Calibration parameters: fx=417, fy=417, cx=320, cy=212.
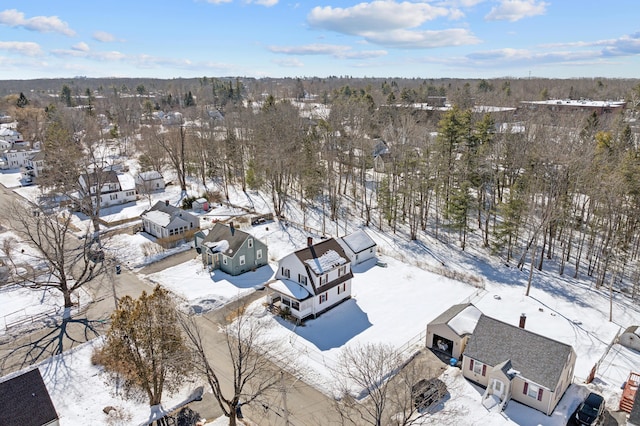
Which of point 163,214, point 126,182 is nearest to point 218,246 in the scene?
point 163,214

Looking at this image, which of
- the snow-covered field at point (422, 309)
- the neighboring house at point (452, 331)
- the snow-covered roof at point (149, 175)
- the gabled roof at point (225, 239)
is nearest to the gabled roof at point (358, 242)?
the snow-covered field at point (422, 309)

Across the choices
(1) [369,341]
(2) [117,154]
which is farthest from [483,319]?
(2) [117,154]

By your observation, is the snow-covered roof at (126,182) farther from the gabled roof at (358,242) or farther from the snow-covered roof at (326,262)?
the snow-covered roof at (326,262)

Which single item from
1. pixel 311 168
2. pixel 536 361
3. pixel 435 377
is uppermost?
pixel 311 168

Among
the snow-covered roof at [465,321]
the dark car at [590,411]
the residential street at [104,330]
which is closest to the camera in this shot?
the dark car at [590,411]

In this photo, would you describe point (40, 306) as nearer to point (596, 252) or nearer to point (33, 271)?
point (33, 271)

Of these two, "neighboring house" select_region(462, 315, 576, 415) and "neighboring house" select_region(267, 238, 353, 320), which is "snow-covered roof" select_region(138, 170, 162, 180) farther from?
"neighboring house" select_region(462, 315, 576, 415)
